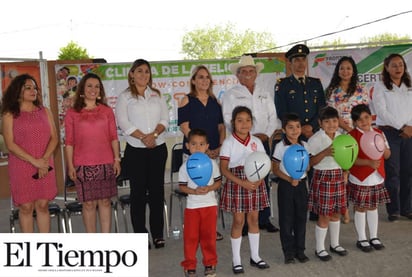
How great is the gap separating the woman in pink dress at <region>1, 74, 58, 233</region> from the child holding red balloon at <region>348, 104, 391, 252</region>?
89.3 inches

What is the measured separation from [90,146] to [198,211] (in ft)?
3.12

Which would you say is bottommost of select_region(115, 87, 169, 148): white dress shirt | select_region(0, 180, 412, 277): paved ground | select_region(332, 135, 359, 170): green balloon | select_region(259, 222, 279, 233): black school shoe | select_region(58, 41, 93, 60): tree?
select_region(0, 180, 412, 277): paved ground

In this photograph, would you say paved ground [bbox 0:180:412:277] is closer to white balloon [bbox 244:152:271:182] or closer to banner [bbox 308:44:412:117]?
white balloon [bbox 244:152:271:182]

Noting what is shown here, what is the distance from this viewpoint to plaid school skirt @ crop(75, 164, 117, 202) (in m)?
3.31

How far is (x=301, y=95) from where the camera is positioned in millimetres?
3926

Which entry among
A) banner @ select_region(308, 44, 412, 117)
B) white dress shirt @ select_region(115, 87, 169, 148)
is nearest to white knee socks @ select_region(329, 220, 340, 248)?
white dress shirt @ select_region(115, 87, 169, 148)

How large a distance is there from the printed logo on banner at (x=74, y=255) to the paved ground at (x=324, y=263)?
115cm

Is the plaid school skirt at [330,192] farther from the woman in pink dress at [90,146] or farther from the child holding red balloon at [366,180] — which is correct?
the woman in pink dress at [90,146]

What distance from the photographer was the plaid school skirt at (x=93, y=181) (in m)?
3.31

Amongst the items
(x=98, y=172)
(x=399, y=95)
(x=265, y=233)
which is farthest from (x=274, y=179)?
(x=98, y=172)

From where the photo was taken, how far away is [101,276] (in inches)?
82.5

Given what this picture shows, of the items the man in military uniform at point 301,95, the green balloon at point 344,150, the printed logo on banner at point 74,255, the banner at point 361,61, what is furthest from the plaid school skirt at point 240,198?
the banner at point 361,61

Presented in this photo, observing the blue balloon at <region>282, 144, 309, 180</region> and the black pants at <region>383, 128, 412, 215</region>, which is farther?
the black pants at <region>383, 128, 412, 215</region>

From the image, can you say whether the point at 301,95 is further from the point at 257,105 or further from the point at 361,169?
the point at 361,169
